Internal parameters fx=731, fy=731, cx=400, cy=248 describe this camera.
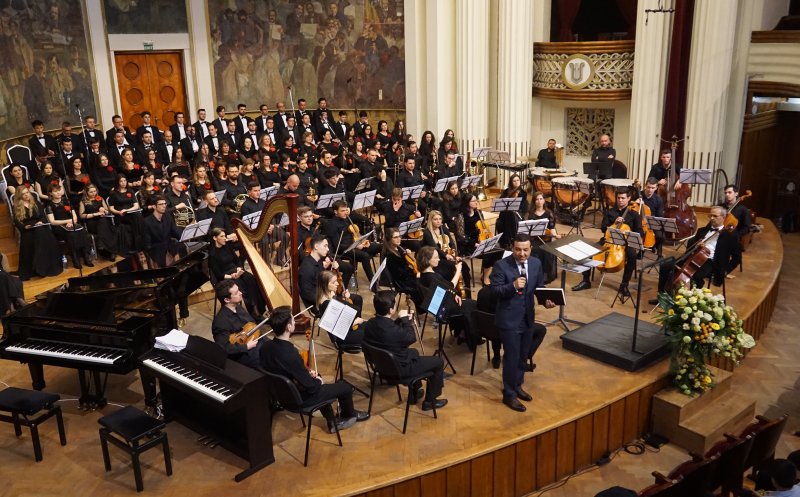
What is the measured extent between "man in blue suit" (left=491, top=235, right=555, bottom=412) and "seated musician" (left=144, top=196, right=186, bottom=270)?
483cm

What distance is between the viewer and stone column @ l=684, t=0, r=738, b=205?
13.7 metres

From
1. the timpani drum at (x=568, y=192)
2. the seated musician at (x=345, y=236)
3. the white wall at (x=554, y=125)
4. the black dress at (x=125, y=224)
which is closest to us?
the seated musician at (x=345, y=236)

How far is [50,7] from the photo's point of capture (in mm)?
14422

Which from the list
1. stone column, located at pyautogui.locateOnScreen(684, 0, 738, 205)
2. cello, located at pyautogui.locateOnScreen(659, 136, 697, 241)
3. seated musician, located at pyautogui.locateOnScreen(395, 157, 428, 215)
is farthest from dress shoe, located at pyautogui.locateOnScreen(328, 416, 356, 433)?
stone column, located at pyautogui.locateOnScreen(684, 0, 738, 205)

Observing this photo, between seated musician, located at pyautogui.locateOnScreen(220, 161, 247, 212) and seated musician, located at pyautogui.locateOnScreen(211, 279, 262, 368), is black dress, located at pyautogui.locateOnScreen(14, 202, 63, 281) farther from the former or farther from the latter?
seated musician, located at pyautogui.locateOnScreen(211, 279, 262, 368)

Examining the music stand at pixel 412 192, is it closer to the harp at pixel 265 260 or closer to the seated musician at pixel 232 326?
the harp at pixel 265 260

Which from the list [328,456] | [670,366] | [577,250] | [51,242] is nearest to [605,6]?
[577,250]

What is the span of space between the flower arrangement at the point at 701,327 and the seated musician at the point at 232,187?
21.4ft

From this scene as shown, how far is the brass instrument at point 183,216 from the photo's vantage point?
1045 centimetres

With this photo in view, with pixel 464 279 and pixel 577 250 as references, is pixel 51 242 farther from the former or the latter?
pixel 577 250

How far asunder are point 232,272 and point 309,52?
11229 mm

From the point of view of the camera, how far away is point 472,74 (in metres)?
16.1

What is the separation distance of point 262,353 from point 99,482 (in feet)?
5.49

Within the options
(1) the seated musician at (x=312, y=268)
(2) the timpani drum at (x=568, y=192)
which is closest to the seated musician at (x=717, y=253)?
(2) the timpani drum at (x=568, y=192)
